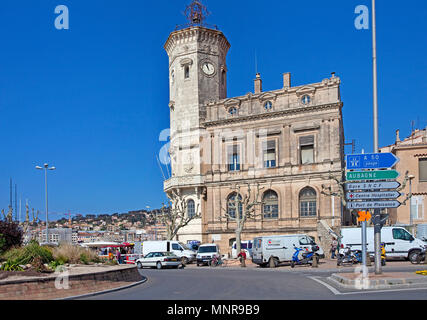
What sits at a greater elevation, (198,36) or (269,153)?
(198,36)

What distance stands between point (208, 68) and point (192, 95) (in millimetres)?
3635

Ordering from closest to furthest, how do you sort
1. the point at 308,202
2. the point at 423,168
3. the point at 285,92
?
the point at 308,202
the point at 423,168
the point at 285,92

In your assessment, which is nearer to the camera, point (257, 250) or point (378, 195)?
point (378, 195)

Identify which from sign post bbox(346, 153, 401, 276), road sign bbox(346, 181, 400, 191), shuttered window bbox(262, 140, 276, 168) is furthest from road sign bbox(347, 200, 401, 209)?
shuttered window bbox(262, 140, 276, 168)

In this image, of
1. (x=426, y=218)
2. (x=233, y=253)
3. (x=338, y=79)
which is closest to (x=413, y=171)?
(x=426, y=218)

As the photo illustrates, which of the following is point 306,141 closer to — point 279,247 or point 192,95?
point 192,95

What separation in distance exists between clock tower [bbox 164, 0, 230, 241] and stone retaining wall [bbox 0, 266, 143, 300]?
3505cm

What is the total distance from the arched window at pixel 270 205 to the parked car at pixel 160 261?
52.1 ft

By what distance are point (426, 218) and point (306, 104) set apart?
16064 millimetres

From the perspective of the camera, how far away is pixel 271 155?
49.8m

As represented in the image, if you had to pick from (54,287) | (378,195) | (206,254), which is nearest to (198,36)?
(206,254)

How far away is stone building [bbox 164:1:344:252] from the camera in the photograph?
46.7 m

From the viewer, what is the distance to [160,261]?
34.7 metres

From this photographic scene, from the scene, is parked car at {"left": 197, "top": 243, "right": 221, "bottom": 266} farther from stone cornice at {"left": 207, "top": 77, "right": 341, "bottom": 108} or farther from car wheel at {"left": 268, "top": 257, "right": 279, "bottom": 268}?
stone cornice at {"left": 207, "top": 77, "right": 341, "bottom": 108}
